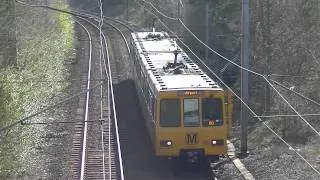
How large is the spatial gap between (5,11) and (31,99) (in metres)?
7.80

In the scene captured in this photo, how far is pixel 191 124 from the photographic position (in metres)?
17.7

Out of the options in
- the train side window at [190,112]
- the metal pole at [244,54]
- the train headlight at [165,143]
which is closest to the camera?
the train headlight at [165,143]

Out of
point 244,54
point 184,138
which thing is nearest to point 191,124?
point 184,138

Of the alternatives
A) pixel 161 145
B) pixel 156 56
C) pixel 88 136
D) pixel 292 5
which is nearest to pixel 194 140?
pixel 161 145

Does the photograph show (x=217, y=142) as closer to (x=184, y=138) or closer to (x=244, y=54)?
(x=184, y=138)

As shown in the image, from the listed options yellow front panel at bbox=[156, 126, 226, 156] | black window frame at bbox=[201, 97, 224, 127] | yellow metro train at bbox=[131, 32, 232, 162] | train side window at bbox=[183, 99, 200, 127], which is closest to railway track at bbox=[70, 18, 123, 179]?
yellow front panel at bbox=[156, 126, 226, 156]

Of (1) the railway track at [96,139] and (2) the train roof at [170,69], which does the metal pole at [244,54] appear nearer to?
(2) the train roof at [170,69]

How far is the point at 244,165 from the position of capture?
18.6m

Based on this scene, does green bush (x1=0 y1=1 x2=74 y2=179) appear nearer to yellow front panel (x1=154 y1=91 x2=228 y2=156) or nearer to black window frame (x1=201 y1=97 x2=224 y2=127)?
yellow front panel (x1=154 y1=91 x2=228 y2=156)

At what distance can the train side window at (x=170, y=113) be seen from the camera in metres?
17.6

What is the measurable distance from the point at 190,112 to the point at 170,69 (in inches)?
125

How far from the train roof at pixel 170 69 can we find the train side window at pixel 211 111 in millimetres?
357

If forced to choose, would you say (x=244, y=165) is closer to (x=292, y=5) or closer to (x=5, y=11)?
(x=292, y=5)

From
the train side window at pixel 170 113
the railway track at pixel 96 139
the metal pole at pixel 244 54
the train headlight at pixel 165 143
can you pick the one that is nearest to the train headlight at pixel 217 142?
the train side window at pixel 170 113
